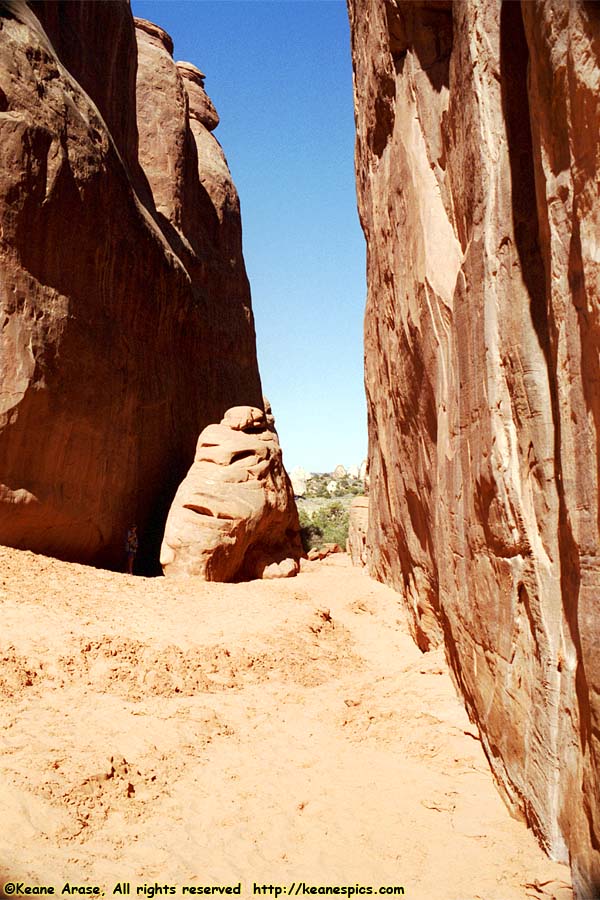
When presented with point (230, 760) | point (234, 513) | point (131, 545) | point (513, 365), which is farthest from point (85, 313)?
point (513, 365)

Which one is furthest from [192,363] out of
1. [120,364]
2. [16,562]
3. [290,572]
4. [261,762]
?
[261,762]

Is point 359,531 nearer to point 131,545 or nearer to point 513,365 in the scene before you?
point 131,545

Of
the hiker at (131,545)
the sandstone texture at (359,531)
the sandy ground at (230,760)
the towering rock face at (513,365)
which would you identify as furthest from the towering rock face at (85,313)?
the towering rock face at (513,365)

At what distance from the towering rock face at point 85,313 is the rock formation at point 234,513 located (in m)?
0.99

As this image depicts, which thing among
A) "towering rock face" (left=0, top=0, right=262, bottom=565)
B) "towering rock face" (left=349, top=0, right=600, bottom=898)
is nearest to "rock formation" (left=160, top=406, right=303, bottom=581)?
"towering rock face" (left=0, top=0, right=262, bottom=565)

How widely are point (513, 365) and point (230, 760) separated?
3.56 metres

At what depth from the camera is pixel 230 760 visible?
536 cm

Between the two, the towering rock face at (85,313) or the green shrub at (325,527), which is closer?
the towering rock face at (85,313)

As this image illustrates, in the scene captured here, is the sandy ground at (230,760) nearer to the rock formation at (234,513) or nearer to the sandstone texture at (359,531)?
the rock formation at (234,513)

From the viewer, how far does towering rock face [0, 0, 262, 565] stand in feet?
30.5

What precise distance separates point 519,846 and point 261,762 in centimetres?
210

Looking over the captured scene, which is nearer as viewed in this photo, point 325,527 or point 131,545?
point 131,545

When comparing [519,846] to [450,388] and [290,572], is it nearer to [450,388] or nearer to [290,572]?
[450,388]

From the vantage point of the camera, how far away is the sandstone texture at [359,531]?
14.5 meters
